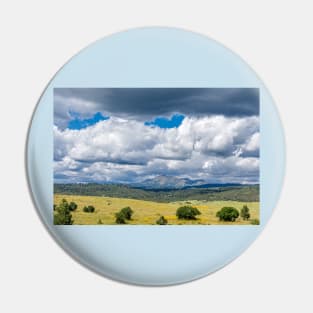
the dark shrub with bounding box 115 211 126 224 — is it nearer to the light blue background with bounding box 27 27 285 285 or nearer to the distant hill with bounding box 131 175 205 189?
the light blue background with bounding box 27 27 285 285

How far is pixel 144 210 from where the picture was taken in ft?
12.6

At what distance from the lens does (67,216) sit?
3816mm

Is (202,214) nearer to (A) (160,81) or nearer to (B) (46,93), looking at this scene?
(A) (160,81)

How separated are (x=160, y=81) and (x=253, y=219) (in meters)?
0.87

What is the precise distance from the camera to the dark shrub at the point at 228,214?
3844mm

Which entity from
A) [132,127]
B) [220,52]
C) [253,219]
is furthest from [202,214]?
[220,52]

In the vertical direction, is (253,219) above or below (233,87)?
below

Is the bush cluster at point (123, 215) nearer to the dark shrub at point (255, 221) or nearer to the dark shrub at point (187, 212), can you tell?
the dark shrub at point (187, 212)

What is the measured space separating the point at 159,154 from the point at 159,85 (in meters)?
0.36

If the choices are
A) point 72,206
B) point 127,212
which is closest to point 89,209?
point 72,206

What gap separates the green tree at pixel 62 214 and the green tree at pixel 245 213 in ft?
2.91

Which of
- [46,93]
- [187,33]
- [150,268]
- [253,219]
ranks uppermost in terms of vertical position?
[187,33]

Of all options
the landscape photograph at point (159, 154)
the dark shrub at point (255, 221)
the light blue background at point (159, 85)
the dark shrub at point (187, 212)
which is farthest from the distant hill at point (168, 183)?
the dark shrub at point (255, 221)

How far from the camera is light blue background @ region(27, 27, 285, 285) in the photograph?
376 centimetres
